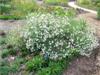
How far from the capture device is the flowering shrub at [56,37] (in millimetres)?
8797

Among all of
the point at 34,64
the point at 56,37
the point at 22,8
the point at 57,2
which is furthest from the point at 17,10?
the point at 34,64

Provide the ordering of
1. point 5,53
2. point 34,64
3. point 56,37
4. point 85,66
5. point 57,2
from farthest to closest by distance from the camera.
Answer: point 57,2, point 5,53, point 56,37, point 85,66, point 34,64

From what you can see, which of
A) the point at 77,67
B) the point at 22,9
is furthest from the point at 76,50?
the point at 22,9

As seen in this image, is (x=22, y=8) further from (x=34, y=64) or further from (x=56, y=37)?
(x=34, y=64)

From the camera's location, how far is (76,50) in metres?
8.88

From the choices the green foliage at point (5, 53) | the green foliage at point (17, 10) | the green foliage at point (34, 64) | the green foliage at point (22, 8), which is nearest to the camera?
the green foliage at point (34, 64)

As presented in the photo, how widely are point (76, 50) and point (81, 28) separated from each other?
92cm

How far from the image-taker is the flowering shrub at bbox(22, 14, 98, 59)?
8.80 m

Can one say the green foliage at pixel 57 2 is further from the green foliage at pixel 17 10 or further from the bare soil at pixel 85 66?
the bare soil at pixel 85 66

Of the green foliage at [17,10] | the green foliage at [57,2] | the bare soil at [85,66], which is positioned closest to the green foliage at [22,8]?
the green foliage at [17,10]

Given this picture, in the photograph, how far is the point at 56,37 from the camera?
8.95 meters

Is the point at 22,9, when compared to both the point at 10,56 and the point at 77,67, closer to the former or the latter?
the point at 10,56

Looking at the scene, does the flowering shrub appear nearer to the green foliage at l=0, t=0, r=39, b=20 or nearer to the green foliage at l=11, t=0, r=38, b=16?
the green foliage at l=0, t=0, r=39, b=20

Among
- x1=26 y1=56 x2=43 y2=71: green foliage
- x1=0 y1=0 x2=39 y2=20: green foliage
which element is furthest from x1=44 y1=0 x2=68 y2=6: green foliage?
x1=26 y1=56 x2=43 y2=71: green foliage
